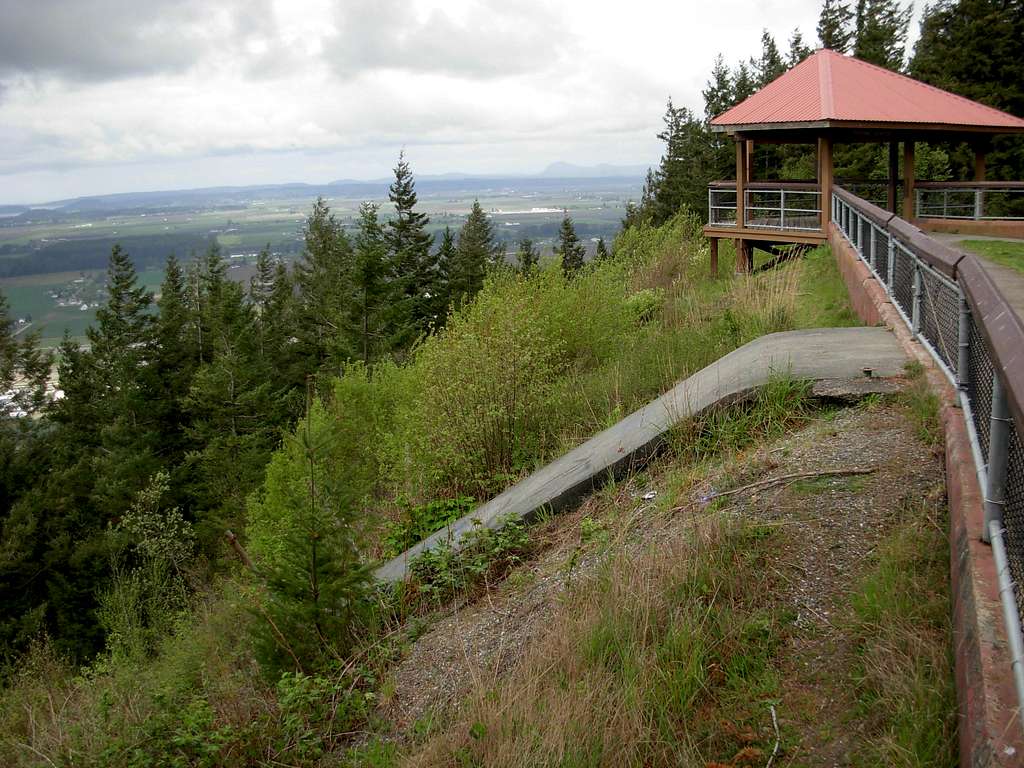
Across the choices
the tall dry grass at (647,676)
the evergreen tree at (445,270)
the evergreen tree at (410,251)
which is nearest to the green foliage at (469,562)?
the tall dry grass at (647,676)

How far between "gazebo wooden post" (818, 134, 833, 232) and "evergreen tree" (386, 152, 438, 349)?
3259cm

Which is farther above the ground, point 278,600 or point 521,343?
point 521,343

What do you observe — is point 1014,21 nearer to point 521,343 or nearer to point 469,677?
point 521,343

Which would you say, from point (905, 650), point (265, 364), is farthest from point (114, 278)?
point (905, 650)

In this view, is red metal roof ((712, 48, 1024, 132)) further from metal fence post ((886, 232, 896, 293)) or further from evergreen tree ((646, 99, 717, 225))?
evergreen tree ((646, 99, 717, 225))

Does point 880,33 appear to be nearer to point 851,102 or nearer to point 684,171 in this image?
point 684,171

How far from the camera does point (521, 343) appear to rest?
32.7 ft

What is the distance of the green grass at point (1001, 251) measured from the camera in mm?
10581

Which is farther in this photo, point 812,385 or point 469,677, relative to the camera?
point 812,385

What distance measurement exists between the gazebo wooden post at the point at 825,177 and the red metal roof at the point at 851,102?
775 millimetres

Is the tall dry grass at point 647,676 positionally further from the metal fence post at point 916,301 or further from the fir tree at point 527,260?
the fir tree at point 527,260

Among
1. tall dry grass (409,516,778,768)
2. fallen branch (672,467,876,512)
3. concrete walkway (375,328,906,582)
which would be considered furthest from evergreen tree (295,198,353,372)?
tall dry grass (409,516,778,768)

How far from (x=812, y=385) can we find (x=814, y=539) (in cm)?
220

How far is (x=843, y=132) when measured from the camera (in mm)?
19547
